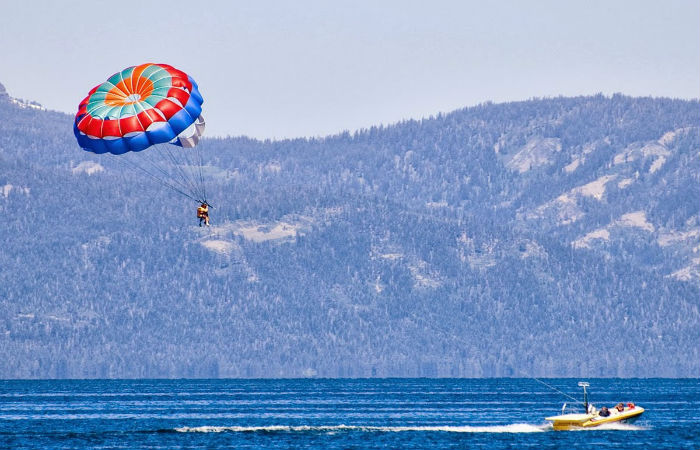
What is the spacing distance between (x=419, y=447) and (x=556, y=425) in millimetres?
17610

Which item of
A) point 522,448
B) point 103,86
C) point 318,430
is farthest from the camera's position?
point 318,430

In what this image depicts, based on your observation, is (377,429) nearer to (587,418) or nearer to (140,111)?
(587,418)

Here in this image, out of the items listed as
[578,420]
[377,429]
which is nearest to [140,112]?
[377,429]

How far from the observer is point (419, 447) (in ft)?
506

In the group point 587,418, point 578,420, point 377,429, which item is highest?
point 587,418

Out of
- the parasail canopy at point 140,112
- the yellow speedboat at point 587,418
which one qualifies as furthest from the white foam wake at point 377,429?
the parasail canopy at point 140,112

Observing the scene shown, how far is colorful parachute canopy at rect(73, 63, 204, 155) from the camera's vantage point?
6211 inches

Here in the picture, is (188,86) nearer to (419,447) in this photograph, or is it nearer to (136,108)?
(136,108)

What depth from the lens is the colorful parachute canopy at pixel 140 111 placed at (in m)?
158

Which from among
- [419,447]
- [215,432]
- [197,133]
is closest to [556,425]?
[419,447]

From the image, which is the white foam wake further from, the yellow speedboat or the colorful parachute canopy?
the colorful parachute canopy

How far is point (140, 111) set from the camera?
6265 inches

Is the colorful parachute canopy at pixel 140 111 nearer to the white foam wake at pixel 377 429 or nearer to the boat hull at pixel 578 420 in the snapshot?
the white foam wake at pixel 377 429

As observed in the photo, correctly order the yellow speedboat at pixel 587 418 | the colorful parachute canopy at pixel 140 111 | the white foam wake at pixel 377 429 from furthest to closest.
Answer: the white foam wake at pixel 377 429 → the yellow speedboat at pixel 587 418 → the colorful parachute canopy at pixel 140 111
